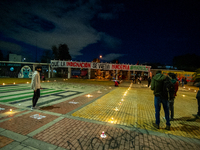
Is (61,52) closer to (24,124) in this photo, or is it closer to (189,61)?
(24,124)

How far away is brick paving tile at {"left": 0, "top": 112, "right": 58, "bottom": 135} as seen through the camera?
11.0 ft

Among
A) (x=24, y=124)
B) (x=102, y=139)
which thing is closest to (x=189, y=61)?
(x=102, y=139)

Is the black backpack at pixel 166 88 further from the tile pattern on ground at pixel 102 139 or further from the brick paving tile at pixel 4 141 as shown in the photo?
the brick paving tile at pixel 4 141

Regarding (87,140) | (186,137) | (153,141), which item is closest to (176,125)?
(186,137)

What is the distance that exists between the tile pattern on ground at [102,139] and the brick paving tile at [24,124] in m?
0.51

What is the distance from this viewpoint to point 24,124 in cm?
370

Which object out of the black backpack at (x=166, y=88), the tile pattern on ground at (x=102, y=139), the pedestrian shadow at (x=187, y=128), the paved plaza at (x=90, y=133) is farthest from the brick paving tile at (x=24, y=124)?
the pedestrian shadow at (x=187, y=128)

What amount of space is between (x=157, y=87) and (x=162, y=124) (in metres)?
1.68

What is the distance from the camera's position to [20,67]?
27.9 m

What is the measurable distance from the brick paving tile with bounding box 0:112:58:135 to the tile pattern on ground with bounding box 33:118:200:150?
514mm

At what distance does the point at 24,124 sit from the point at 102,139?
2.92m

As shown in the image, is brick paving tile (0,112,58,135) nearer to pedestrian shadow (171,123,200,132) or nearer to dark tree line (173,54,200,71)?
pedestrian shadow (171,123,200,132)

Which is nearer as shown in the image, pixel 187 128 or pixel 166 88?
pixel 166 88

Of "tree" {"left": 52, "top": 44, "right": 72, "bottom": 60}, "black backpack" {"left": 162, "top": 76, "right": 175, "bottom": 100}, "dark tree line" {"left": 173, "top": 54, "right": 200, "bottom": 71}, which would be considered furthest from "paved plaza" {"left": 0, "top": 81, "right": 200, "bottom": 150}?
"dark tree line" {"left": 173, "top": 54, "right": 200, "bottom": 71}
